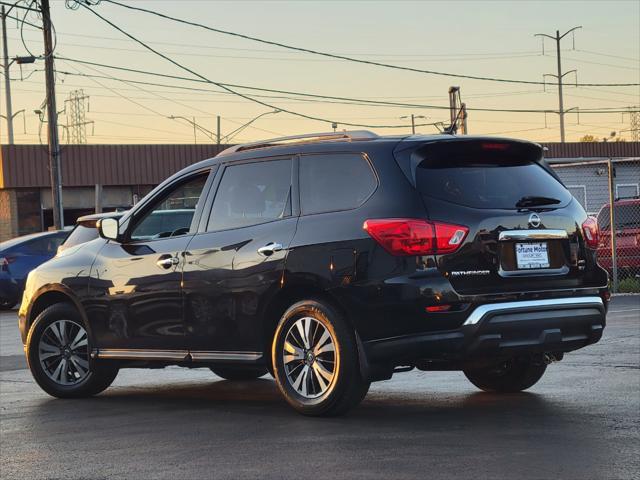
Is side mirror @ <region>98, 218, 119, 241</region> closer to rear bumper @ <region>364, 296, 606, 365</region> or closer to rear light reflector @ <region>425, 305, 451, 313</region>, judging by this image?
rear bumper @ <region>364, 296, 606, 365</region>

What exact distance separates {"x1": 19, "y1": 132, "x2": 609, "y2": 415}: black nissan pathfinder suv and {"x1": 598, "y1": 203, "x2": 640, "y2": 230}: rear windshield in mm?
14649

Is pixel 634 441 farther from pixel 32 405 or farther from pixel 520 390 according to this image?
pixel 32 405

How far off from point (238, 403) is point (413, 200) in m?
2.53

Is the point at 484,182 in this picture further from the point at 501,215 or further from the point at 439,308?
the point at 439,308

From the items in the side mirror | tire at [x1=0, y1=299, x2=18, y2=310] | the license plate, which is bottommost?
tire at [x1=0, y1=299, x2=18, y2=310]

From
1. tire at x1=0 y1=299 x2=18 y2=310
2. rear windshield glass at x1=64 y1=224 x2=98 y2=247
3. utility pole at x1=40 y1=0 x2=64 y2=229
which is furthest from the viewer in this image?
utility pole at x1=40 y1=0 x2=64 y2=229

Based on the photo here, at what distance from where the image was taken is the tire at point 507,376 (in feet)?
30.5

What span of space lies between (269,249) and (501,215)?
64.0 inches

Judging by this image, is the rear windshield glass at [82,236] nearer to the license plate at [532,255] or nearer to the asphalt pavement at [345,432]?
the asphalt pavement at [345,432]

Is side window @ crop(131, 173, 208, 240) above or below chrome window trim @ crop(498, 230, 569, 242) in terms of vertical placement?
above

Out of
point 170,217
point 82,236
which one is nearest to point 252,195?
point 170,217

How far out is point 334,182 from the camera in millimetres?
8422

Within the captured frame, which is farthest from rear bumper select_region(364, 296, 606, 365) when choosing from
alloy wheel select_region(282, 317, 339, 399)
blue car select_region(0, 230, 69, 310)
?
blue car select_region(0, 230, 69, 310)

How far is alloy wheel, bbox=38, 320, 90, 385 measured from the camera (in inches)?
403
